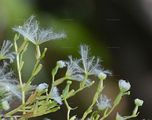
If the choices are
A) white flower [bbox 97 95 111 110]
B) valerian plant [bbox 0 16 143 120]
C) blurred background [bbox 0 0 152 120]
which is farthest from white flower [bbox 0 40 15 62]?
blurred background [bbox 0 0 152 120]

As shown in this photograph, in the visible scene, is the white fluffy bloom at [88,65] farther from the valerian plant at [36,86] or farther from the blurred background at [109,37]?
the blurred background at [109,37]

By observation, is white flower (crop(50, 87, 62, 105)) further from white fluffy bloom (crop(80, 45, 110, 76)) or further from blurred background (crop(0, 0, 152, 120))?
blurred background (crop(0, 0, 152, 120))

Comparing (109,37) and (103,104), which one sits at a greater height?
(109,37)

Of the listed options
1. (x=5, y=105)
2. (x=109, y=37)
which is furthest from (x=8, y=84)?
(x=109, y=37)

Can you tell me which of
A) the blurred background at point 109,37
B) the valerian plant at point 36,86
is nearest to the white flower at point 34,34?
the valerian plant at point 36,86

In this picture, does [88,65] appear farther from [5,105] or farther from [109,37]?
[109,37]

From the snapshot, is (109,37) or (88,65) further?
(109,37)
